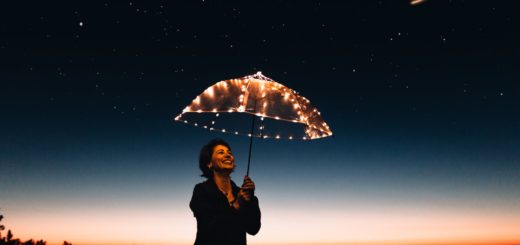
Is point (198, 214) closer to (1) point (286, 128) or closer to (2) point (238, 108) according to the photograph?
(2) point (238, 108)

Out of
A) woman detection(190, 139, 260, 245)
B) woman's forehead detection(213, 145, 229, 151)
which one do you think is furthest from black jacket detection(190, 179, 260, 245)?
woman's forehead detection(213, 145, 229, 151)

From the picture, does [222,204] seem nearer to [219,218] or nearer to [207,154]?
[219,218]

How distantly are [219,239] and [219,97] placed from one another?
156 cm

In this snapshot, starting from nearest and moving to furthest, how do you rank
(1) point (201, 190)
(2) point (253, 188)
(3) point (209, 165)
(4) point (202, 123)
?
(2) point (253, 188), (1) point (201, 190), (3) point (209, 165), (4) point (202, 123)

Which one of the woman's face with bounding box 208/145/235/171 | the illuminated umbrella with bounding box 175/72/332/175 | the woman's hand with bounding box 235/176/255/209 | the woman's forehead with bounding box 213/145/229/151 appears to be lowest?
the woman's hand with bounding box 235/176/255/209

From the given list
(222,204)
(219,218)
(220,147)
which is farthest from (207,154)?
A: (219,218)

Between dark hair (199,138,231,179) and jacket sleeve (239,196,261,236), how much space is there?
66cm

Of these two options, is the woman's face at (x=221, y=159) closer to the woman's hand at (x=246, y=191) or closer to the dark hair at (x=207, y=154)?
the dark hair at (x=207, y=154)

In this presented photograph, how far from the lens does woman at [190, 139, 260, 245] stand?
3512mm

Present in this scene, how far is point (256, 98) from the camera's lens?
417cm

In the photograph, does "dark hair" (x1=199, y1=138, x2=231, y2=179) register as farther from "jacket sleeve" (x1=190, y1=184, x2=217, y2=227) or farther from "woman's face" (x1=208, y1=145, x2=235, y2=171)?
"jacket sleeve" (x1=190, y1=184, x2=217, y2=227)

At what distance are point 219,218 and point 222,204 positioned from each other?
0.19 meters

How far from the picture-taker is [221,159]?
396cm

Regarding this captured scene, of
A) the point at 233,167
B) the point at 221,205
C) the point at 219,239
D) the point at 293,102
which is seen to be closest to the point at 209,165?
the point at 233,167
